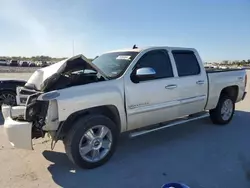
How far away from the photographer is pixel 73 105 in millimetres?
4004

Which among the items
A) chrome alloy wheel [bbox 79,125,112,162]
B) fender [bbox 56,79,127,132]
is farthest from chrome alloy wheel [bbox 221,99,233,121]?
chrome alloy wheel [bbox 79,125,112,162]

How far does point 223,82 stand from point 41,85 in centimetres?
447

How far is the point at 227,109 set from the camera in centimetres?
712

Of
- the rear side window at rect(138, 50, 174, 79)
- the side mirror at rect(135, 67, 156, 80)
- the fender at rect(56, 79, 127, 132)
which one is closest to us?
the fender at rect(56, 79, 127, 132)

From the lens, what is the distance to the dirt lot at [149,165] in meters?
3.84

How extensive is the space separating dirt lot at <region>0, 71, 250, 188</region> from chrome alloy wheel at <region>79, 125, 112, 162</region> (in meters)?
0.22

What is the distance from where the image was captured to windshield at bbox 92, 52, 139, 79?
4879mm

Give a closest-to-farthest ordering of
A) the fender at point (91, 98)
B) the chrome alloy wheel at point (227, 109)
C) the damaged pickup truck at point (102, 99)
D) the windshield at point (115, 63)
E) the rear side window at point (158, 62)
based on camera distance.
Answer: the fender at point (91, 98)
the damaged pickup truck at point (102, 99)
the windshield at point (115, 63)
the rear side window at point (158, 62)
the chrome alloy wheel at point (227, 109)

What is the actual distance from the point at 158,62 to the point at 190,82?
91 centimetres

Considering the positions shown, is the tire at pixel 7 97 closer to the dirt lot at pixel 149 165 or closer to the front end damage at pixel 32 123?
the dirt lot at pixel 149 165

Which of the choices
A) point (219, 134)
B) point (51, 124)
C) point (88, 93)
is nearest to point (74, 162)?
point (51, 124)

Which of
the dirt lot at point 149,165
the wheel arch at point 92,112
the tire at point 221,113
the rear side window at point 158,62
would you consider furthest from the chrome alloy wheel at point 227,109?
the wheel arch at point 92,112

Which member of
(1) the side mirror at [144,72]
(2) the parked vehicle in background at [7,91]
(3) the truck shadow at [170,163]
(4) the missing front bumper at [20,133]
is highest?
(1) the side mirror at [144,72]

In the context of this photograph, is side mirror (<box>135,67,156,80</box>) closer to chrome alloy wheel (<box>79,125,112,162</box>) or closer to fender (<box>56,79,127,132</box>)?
fender (<box>56,79,127,132</box>)
